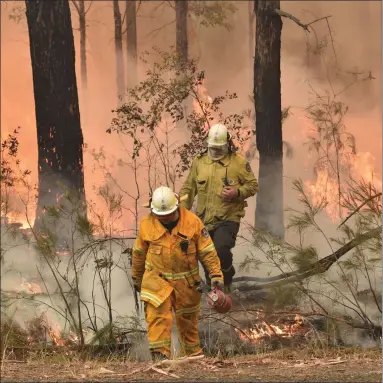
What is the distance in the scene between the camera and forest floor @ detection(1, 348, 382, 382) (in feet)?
24.3

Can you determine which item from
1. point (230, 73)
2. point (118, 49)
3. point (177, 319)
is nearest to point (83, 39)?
point (118, 49)

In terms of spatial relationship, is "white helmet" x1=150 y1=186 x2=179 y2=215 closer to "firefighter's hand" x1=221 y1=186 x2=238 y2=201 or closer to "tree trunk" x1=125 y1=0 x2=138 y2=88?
"firefighter's hand" x1=221 y1=186 x2=238 y2=201

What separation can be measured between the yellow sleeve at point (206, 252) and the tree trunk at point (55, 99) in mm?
6868

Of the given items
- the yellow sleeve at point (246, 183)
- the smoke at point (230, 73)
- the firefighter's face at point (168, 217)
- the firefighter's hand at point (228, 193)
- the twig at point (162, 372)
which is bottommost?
the twig at point (162, 372)

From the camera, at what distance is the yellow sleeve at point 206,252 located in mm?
8484

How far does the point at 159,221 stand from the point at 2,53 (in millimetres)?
13656

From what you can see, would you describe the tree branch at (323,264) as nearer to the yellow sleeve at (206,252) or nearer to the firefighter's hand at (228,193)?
the firefighter's hand at (228,193)

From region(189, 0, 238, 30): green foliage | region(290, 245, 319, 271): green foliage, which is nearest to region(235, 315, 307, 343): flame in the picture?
region(290, 245, 319, 271): green foliage

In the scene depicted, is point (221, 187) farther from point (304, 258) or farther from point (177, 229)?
point (177, 229)

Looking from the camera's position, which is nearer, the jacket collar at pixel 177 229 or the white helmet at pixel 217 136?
the jacket collar at pixel 177 229

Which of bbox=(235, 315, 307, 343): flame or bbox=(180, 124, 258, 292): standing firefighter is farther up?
bbox=(180, 124, 258, 292): standing firefighter

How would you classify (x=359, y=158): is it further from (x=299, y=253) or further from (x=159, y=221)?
(x=159, y=221)

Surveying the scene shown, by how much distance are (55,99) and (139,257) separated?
7229 mm

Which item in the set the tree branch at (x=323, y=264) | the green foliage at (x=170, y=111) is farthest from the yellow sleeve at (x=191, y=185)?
the green foliage at (x=170, y=111)
